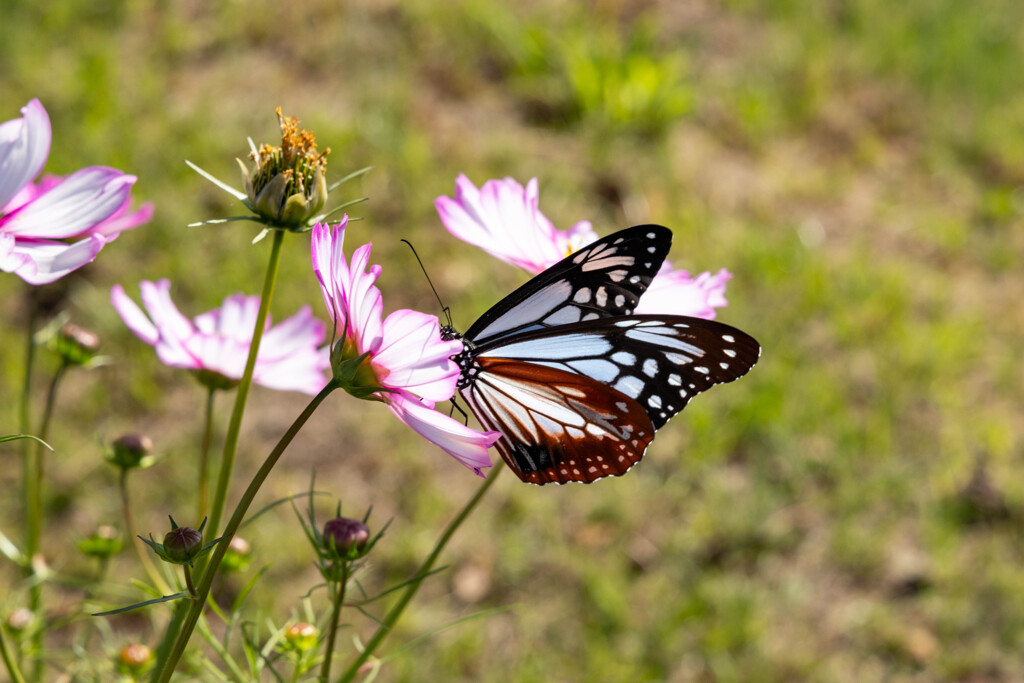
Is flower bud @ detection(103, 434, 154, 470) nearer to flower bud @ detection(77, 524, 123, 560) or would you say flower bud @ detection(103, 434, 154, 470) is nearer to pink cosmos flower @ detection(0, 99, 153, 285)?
flower bud @ detection(77, 524, 123, 560)

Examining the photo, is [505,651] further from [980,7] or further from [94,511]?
[980,7]

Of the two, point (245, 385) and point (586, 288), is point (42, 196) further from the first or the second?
point (586, 288)

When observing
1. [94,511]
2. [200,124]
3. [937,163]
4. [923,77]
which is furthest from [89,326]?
[923,77]

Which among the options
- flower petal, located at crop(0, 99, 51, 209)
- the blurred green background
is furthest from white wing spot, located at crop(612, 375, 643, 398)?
the blurred green background

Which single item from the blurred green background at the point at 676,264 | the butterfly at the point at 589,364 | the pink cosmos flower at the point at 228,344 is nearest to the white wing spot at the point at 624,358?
the butterfly at the point at 589,364

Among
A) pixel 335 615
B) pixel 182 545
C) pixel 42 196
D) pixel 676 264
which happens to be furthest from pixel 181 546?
pixel 676 264
